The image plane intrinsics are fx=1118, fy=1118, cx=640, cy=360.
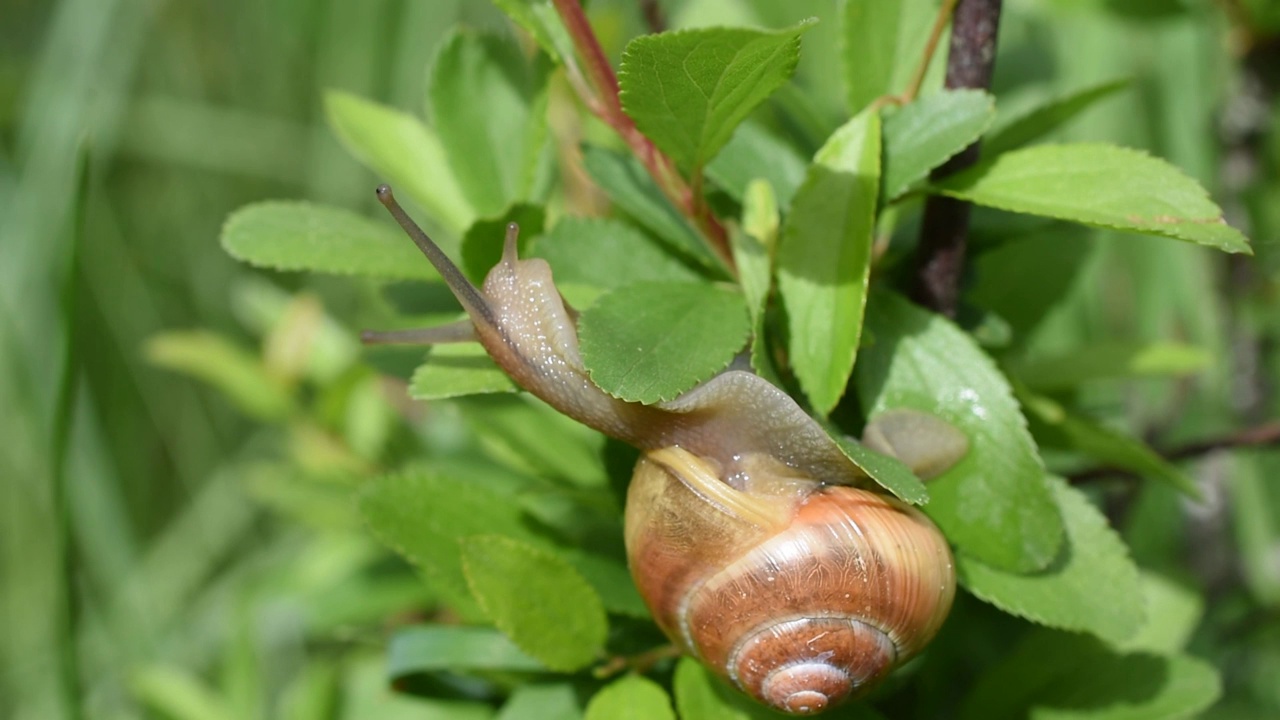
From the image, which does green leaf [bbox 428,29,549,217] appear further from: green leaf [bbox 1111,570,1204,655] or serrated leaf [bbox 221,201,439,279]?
green leaf [bbox 1111,570,1204,655]

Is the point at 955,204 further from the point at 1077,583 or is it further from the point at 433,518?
the point at 433,518

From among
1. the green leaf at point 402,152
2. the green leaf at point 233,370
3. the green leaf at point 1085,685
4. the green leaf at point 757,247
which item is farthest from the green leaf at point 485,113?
the green leaf at point 233,370

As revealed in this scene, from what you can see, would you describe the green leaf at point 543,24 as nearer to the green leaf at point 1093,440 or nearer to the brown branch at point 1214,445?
the green leaf at point 1093,440

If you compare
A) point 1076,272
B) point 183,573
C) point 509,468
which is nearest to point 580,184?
point 509,468

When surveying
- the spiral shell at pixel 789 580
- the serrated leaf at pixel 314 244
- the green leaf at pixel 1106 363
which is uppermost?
the serrated leaf at pixel 314 244

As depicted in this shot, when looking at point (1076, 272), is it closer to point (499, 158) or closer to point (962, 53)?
point (962, 53)

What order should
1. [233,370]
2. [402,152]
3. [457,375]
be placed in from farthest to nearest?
[233,370]
[402,152]
[457,375]

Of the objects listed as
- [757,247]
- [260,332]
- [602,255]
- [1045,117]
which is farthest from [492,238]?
[260,332]
